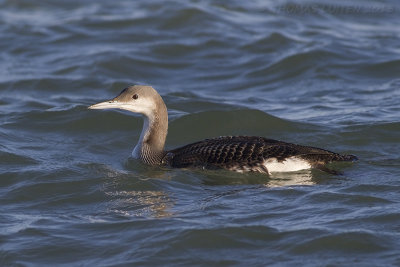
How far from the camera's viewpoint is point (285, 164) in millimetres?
8797

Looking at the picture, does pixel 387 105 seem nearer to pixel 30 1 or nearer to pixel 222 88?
pixel 222 88

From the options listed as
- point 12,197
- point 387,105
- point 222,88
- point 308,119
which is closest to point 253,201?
point 12,197

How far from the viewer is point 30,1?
61.2 feet

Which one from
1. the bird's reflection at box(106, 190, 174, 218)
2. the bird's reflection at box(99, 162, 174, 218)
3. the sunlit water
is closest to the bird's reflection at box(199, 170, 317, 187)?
the sunlit water

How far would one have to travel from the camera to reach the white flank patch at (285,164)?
28.7 feet

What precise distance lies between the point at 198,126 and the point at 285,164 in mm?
2630

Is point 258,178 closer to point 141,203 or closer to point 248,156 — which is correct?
point 248,156

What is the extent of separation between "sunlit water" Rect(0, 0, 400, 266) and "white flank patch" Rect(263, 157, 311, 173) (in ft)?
0.32

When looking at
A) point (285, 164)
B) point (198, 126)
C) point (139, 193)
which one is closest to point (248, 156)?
point (285, 164)

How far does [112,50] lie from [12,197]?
7.32 m

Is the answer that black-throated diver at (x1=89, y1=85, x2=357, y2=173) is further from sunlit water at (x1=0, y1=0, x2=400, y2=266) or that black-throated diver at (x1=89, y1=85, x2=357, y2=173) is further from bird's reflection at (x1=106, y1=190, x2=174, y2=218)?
bird's reflection at (x1=106, y1=190, x2=174, y2=218)

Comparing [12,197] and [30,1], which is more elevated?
[30,1]

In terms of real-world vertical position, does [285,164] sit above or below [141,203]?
above

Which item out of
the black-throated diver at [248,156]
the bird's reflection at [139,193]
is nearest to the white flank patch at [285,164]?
the black-throated diver at [248,156]
